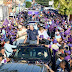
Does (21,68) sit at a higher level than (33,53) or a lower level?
higher

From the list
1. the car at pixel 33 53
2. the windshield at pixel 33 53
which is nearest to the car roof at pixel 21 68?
the car at pixel 33 53

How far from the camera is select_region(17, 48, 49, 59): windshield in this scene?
7.17 meters

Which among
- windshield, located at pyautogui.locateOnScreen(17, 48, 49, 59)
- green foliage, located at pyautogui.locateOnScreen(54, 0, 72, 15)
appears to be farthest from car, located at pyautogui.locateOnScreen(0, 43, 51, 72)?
green foliage, located at pyautogui.locateOnScreen(54, 0, 72, 15)

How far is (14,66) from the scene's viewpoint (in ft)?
14.1

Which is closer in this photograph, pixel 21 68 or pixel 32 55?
pixel 21 68

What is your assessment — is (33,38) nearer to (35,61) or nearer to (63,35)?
(35,61)

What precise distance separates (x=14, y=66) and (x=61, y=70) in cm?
254

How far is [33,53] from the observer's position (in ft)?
24.0

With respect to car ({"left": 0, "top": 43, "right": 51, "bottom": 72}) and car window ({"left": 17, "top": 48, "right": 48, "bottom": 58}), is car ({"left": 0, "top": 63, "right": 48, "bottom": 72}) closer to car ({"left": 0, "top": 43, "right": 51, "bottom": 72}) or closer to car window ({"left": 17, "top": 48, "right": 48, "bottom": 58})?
car ({"left": 0, "top": 43, "right": 51, "bottom": 72})

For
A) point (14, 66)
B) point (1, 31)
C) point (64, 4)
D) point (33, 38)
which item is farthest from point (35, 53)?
point (64, 4)

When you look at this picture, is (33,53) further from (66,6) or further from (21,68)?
(66,6)

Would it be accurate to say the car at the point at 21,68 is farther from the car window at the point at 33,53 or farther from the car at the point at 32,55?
the car window at the point at 33,53

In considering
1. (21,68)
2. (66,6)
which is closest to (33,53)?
(21,68)

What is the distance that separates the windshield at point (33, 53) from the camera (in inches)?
282
